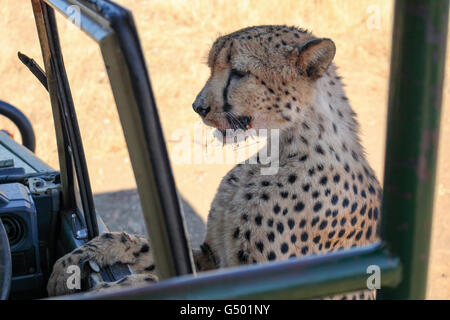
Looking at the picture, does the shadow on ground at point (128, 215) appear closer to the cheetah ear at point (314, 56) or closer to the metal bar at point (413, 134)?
the cheetah ear at point (314, 56)

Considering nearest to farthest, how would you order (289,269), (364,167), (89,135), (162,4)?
1. (289,269)
2. (364,167)
3. (89,135)
4. (162,4)

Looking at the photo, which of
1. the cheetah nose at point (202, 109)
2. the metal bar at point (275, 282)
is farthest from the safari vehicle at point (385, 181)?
the cheetah nose at point (202, 109)

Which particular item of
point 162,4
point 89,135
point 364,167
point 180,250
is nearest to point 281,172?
point 364,167

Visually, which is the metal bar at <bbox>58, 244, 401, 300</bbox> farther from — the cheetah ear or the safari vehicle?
the cheetah ear

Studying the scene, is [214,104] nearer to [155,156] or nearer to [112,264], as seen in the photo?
[112,264]

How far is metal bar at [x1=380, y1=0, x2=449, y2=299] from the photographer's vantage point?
673 mm

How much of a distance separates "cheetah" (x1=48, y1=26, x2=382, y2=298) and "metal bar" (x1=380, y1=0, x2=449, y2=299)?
3.60 feet

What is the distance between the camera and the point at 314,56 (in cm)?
184

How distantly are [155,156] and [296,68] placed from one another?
3.65 ft

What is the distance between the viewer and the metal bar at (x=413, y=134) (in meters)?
0.67

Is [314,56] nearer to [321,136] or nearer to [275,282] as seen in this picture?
[321,136]

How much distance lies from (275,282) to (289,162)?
1.17 m

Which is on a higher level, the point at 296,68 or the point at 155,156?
the point at 296,68
